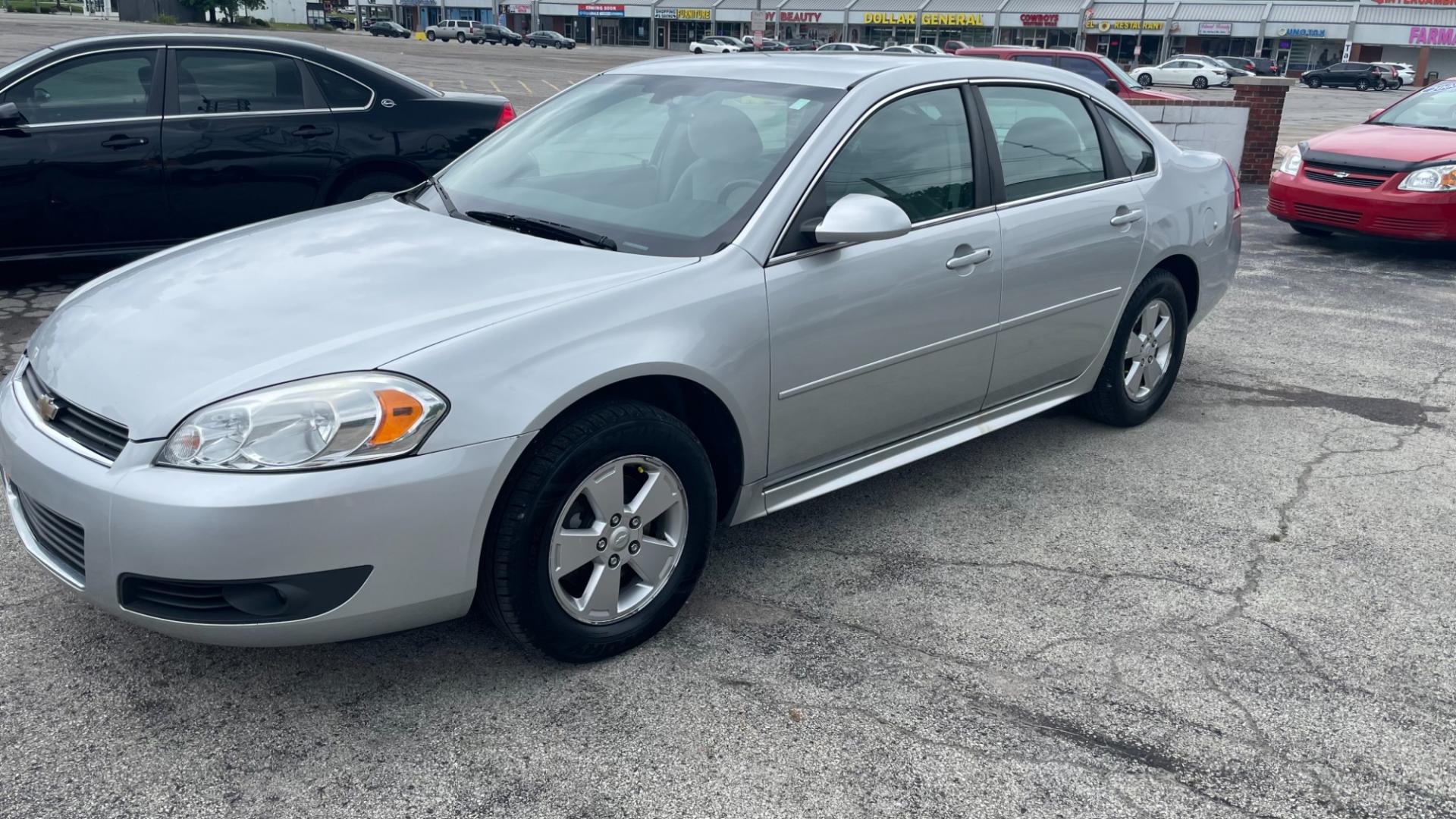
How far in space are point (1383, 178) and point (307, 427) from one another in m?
8.93

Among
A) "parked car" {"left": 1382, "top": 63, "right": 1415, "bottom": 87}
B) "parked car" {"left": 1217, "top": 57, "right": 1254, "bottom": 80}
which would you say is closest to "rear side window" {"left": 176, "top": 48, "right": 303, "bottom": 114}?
"parked car" {"left": 1217, "top": 57, "right": 1254, "bottom": 80}

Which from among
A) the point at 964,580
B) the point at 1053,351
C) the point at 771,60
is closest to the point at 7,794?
the point at 964,580

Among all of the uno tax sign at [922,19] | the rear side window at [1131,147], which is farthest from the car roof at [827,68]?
the uno tax sign at [922,19]

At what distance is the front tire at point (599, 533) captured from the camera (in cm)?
269

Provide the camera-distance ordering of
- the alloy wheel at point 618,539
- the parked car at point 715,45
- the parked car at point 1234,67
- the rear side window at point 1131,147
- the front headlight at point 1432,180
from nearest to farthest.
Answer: the alloy wheel at point 618,539, the rear side window at point 1131,147, the front headlight at point 1432,180, the parked car at point 1234,67, the parked car at point 715,45

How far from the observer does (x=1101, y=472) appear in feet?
14.7

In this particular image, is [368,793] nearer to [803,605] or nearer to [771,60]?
[803,605]

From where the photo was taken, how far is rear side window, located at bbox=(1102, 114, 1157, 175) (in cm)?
459

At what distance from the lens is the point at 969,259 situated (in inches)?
148

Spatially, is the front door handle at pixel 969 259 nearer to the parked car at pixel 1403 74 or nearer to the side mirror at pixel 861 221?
the side mirror at pixel 861 221

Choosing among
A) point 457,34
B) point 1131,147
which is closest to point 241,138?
point 1131,147

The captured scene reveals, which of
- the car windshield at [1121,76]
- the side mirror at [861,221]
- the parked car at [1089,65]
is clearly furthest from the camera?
the car windshield at [1121,76]

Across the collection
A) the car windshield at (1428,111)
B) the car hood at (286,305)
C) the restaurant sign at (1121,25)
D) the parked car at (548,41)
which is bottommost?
the car hood at (286,305)

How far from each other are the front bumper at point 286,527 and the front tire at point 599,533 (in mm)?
93
